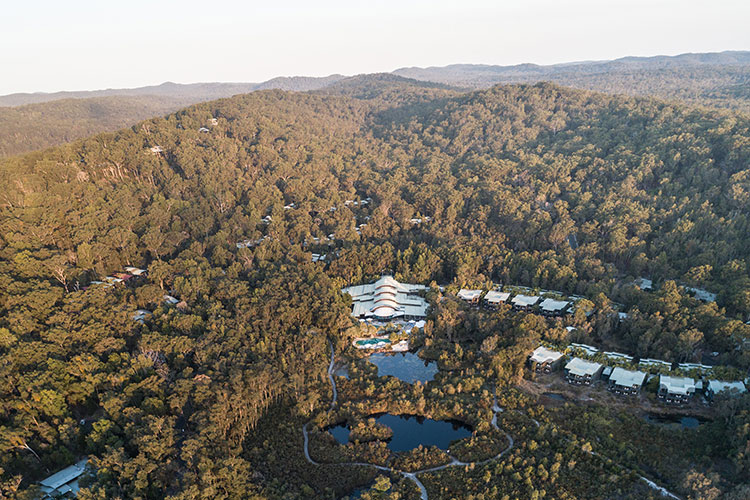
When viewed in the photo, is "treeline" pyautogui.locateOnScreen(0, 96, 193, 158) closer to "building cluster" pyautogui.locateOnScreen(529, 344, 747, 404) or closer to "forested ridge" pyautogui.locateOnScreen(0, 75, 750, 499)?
"forested ridge" pyautogui.locateOnScreen(0, 75, 750, 499)

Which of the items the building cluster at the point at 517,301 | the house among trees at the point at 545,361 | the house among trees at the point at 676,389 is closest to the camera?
the house among trees at the point at 676,389

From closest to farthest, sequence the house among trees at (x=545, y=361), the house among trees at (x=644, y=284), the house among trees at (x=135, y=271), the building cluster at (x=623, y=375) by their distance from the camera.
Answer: the building cluster at (x=623, y=375) → the house among trees at (x=545, y=361) → the house among trees at (x=644, y=284) → the house among trees at (x=135, y=271)

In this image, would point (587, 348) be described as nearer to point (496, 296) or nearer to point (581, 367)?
point (581, 367)

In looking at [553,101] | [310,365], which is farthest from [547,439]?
[553,101]

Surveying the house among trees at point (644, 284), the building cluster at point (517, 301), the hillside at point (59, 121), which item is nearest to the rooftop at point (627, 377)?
the building cluster at point (517, 301)

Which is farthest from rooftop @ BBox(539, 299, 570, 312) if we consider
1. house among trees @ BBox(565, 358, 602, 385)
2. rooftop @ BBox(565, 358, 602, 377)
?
house among trees @ BBox(565, 358, 602, 385)

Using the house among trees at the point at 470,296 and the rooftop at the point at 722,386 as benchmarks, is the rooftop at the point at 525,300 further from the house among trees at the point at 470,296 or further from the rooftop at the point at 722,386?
the rooftop at the point at 722,386
